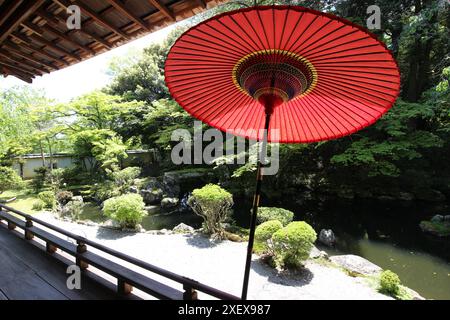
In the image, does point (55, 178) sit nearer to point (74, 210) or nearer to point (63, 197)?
point (63, 197)

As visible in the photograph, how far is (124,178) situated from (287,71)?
13.4m

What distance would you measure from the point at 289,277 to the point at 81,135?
13402 millimetres

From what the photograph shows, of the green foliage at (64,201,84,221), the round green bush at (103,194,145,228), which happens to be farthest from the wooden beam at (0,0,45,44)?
the green foliage at (64,201,84,221)

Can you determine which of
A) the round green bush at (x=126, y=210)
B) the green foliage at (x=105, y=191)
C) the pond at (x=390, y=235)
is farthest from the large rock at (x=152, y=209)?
the pond at (x=390, y=235)

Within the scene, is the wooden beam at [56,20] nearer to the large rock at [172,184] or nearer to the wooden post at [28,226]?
the wooden post at [28,226]

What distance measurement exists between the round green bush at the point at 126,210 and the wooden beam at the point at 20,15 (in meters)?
6.63

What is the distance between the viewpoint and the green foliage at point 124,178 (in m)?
12.8

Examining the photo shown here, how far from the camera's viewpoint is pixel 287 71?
1.01m

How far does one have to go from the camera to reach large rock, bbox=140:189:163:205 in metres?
12.9

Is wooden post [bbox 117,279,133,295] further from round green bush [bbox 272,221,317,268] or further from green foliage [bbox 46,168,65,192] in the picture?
green foliage [bbox 46,168,65,192]

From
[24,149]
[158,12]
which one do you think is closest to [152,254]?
[158,12]

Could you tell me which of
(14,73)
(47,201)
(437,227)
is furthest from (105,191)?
(437,227)

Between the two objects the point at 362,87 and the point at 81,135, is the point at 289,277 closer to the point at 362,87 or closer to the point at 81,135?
the point at 362,87
